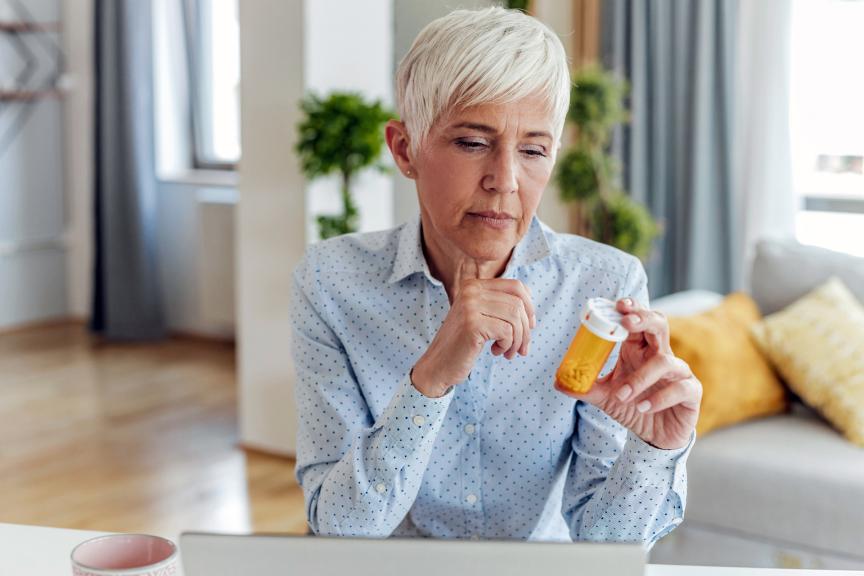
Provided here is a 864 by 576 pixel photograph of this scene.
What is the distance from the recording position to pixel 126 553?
0.94 meters

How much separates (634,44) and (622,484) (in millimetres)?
3443

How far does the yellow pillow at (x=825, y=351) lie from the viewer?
2.76 metres

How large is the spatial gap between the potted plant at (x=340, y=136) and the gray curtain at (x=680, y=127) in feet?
4.62

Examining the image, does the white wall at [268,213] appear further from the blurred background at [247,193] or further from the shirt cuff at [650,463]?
the shirt cuff at [650,463]

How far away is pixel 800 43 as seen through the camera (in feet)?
13.9

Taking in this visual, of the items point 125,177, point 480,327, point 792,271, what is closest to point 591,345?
point 480,327

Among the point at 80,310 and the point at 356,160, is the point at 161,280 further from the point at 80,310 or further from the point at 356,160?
the point at 356,160

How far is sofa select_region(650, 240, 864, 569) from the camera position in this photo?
2559mm

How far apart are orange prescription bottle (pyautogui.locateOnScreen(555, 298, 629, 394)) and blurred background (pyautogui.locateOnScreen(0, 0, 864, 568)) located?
5.04ft

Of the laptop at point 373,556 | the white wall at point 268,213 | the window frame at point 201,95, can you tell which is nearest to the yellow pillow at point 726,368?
the white wall at point 268,213

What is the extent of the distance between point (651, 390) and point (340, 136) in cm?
238

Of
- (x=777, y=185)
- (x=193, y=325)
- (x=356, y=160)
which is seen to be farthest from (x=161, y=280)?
(x=777, y=185)

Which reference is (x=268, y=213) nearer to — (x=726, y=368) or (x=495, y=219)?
(x=726, y=368)

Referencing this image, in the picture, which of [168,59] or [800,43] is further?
[168,59]
